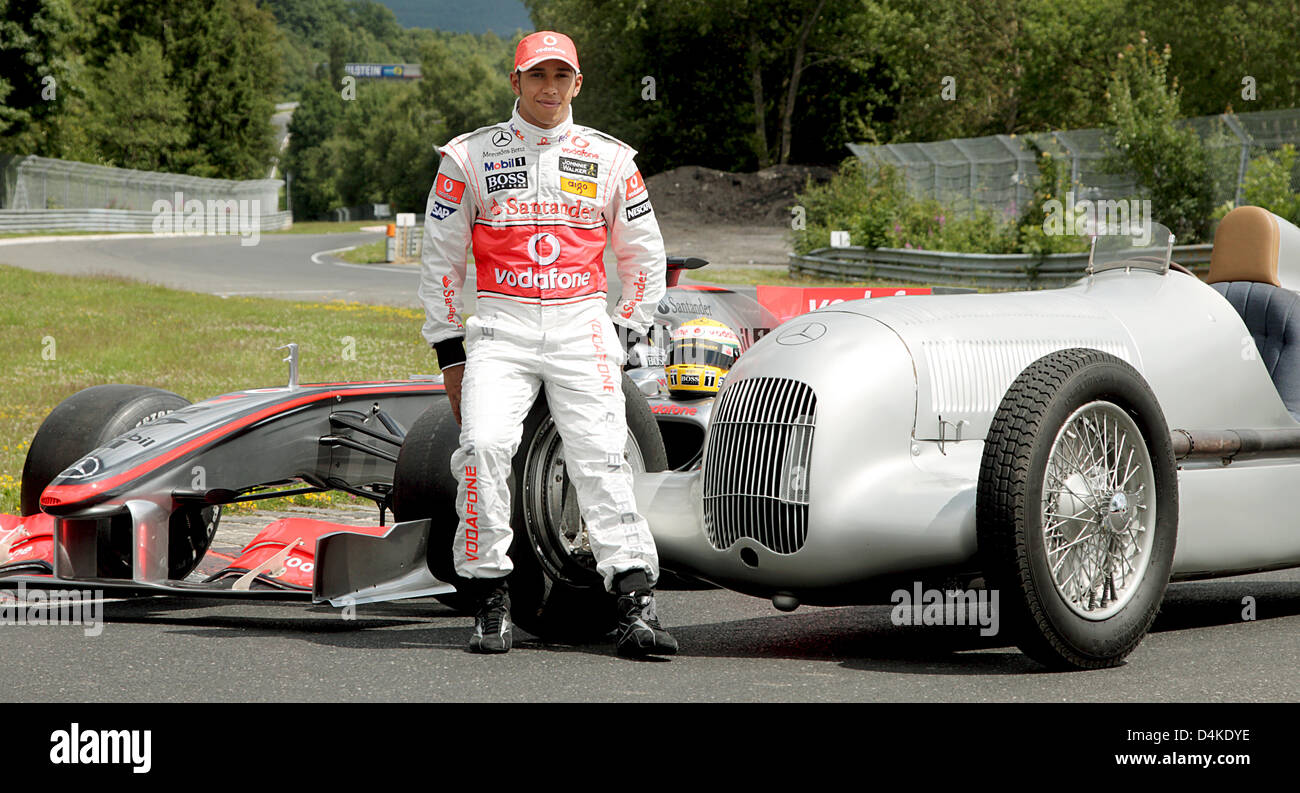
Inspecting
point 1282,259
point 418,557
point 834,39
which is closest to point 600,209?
point 418,557

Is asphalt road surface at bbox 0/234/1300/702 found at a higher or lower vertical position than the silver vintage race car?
lower

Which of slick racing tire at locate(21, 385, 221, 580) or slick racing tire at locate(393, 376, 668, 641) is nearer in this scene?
slick racing tire at locate(393, 376, 668, 641)

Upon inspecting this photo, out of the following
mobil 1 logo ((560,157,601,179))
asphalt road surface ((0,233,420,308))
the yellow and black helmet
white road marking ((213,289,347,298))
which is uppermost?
mobil 1 logo ((560,157,601,179))

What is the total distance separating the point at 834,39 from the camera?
198 ft

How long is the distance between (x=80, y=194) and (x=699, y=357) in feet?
188

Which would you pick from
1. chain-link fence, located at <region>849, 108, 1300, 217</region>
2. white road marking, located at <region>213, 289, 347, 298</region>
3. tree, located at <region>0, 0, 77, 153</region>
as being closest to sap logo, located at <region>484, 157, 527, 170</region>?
chain-link fence, located at <region>849, 108, 1300, 217</region>

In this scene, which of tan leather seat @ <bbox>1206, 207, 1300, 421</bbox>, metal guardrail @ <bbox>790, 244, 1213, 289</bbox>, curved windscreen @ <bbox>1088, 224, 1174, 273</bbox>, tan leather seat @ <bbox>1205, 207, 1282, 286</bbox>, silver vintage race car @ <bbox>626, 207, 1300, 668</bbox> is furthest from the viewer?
metal guardrail @ <bbox>790, 244, 1213, 289</bbox>

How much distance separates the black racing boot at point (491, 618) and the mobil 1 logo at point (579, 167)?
1.37m

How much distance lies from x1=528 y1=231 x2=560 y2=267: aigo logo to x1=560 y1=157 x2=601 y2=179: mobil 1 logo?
229 millimetres

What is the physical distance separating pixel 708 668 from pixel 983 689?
86cm

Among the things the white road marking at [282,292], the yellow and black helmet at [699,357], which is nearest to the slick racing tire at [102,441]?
the yellow and black helmet at [699,357]

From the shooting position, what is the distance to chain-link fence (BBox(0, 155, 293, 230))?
52.1 m

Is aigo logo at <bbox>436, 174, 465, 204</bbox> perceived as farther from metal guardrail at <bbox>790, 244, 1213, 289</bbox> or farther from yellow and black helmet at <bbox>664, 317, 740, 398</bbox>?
metal guardrail at <bbox>790, 244, 1213, 289</bbox>

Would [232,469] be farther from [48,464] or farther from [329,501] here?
[329,501]
